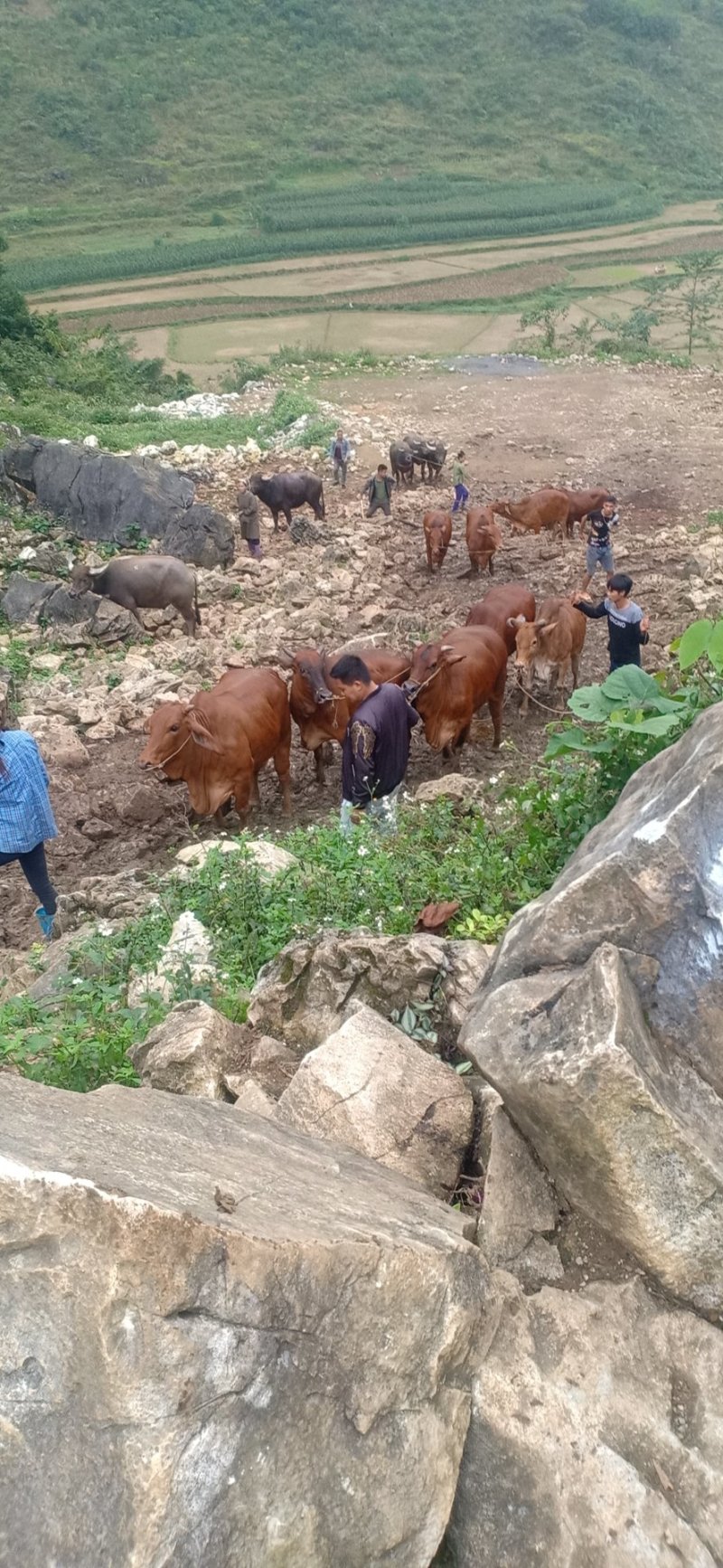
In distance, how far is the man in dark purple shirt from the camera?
5.91 m

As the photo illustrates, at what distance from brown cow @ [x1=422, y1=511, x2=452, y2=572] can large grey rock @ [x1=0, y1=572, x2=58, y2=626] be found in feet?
13.3

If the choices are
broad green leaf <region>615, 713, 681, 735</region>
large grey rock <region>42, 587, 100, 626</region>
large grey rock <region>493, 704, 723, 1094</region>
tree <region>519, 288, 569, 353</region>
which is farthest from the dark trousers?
tree <region>519, 288, 569, 353</region>

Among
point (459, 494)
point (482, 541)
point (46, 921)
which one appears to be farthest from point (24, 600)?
point (46, 921)

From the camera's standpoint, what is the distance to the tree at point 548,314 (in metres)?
28.9

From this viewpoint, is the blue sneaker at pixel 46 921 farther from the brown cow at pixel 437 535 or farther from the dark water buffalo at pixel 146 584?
the brown cow at pixel 437 535

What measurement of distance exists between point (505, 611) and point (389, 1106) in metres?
7.54

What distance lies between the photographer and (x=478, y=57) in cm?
6278

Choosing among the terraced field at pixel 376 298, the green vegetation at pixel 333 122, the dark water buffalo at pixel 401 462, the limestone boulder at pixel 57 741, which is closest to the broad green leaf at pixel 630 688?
the limestone boulder at pixel 57 741

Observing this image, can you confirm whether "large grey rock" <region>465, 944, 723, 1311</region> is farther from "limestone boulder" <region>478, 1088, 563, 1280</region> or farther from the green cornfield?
the green cornfield

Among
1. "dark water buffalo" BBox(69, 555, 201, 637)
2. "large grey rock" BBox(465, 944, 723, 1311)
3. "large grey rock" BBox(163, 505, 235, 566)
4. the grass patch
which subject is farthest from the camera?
"large grey rock" BBox(163, 505, 235, 566)

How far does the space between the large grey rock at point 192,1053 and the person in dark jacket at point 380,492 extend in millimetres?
11687

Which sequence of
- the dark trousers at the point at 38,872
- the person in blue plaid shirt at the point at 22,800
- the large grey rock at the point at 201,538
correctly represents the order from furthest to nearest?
the large grey rock at the point at 201,538, the dark trousers at the point at 38,872, the person in blue plaid shirt at the point at 22,800

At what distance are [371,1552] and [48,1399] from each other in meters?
0.63

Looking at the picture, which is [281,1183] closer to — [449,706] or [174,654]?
[449,706]
